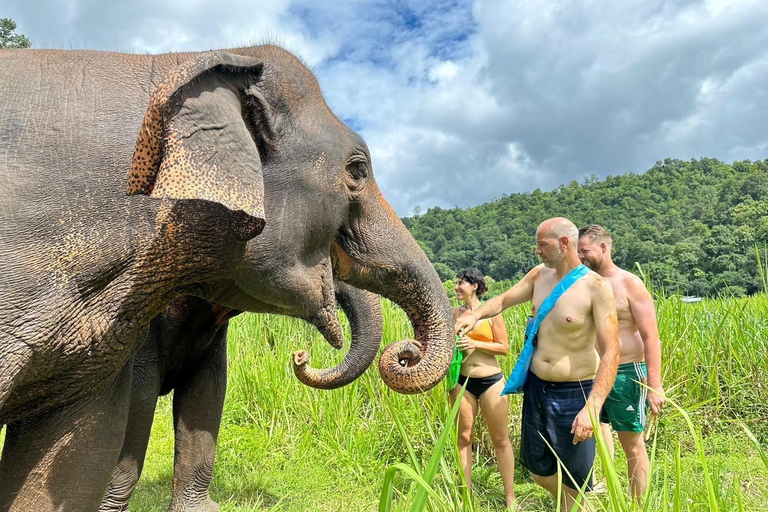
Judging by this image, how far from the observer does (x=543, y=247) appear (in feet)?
11.8

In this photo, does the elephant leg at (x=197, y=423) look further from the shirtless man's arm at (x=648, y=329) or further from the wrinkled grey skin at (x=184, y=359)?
the shirtless man's arm at (x=648, y=329)

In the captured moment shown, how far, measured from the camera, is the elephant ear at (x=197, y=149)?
1.55 meters

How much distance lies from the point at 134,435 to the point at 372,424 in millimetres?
2760

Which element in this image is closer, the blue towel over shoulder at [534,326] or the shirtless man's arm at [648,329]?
the blue towel over shoulder at [534,326]

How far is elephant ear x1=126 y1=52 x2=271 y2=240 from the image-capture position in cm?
155

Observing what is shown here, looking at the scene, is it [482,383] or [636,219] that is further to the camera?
[636,219]

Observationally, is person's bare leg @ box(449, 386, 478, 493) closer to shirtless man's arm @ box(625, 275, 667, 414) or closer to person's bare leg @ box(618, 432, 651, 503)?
person's bare leg @ box(618, 432, 651, 503)

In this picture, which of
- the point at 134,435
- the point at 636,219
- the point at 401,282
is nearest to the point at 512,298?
the point at 401,282

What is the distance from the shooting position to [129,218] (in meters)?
1.70

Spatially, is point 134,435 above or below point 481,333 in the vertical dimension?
below

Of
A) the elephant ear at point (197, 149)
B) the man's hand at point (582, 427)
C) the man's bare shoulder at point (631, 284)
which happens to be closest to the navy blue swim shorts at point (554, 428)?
the man's hand at point (582, 427)

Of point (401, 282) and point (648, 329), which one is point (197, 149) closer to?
point (401, 282)

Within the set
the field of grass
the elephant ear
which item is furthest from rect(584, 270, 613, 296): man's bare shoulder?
the elephant ear

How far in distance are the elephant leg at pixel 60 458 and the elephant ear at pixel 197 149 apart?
30.4 inches
